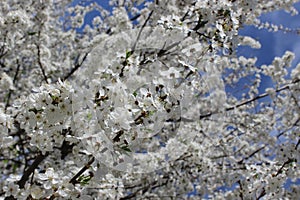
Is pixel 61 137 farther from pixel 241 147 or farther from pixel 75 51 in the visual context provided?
pixel 75 51

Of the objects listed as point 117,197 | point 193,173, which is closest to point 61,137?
point 117,197

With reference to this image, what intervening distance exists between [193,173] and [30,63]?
16.2 feet

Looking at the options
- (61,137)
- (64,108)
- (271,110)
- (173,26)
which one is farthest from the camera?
(271,110)

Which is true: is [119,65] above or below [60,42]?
below

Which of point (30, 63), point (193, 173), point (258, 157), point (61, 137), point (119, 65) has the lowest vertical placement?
point (61, 137)

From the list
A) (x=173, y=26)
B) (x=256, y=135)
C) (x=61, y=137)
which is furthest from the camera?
(x=256, y=135)

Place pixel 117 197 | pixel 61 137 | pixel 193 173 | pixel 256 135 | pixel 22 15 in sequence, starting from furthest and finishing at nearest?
pixel 256 135, pixel 193 173, pixel 22 15, pixel 117 197, pixel 61 137

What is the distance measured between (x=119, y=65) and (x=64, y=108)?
27.6 inches

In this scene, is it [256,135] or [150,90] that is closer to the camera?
[150,90]

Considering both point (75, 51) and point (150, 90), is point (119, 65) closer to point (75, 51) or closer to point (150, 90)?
point (150, 90)

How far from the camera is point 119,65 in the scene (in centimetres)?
325

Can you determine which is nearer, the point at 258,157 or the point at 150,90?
the point at 150,90

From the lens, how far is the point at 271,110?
9023mm

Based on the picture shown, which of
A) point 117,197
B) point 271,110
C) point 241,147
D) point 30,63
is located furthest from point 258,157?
point 30,63
